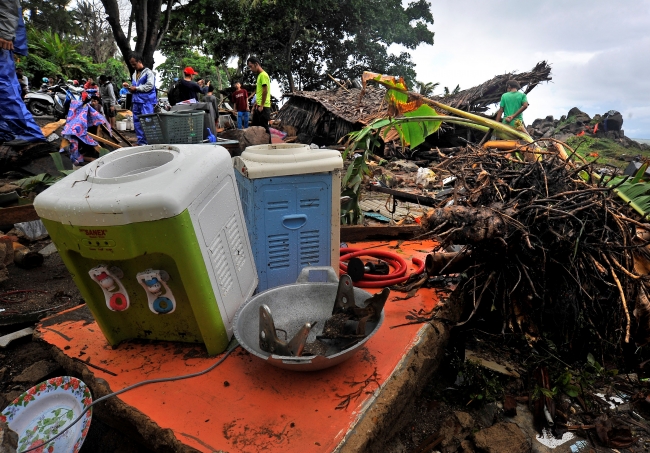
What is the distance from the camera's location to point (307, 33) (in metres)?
19.2

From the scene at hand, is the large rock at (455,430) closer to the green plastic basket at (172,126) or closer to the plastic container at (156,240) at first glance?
the plastic container at (156,240)

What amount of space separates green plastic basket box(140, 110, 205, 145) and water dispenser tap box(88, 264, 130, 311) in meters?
3.60

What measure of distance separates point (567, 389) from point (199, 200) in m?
2.46

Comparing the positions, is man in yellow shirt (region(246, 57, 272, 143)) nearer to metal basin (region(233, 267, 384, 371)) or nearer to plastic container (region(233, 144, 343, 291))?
plastic container (region(233, 144, 343, 291))

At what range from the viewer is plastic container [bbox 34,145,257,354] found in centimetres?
170

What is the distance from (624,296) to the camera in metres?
2.41

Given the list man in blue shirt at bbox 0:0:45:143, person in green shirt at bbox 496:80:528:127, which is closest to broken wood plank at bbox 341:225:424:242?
person in green shirt at bbox 496:80:528:127

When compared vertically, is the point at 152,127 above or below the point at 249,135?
above

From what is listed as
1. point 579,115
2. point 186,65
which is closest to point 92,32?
point 186,65

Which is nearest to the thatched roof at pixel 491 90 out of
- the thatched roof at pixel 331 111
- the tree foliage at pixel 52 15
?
the thatched roof at pixel 331 111

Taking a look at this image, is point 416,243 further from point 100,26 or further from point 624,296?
point 100,26

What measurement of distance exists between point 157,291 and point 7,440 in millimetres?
774

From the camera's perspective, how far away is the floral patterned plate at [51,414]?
6.18 ft

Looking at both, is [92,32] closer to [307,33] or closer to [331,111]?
[307,33]
